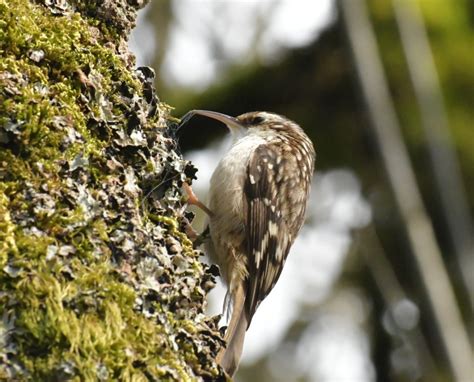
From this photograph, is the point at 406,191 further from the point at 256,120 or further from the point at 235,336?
the point at 235,336

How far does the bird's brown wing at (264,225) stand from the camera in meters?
3.06

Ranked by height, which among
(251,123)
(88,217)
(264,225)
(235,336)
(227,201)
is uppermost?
(88,217)

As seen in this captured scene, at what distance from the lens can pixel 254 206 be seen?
10.5 ft

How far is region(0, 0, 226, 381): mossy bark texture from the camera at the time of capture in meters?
1.46

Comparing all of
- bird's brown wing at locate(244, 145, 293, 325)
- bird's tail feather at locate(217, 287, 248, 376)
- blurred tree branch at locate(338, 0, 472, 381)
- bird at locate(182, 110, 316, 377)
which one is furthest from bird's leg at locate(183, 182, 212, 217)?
blurred tree branch at locate(338, 0, 472, 381)

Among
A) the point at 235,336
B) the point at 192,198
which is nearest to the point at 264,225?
the point at 192,198

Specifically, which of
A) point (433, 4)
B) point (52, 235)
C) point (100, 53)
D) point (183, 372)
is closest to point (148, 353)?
point (183, 372)

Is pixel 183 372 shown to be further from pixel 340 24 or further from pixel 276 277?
pixel 340 24

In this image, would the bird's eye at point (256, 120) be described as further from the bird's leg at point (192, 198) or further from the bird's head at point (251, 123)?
the bird's leg at point (192, 198)

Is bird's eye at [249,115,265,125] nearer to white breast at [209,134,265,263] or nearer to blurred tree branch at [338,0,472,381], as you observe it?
white breast at [209,134,265,263]

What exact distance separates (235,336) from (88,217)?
47.2 inches

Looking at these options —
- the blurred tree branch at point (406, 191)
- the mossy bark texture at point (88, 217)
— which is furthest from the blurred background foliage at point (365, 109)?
the mossy bark texture at point (88, 217)

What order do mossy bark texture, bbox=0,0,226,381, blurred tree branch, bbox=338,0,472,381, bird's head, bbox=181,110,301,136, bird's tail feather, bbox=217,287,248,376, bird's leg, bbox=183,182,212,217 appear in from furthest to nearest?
bird's head, bbox=181,110,301,136
blurred tree branch, bbox=338,0,472,381
bird's leg, bbox=183,182,212,217
bird's tail feather, bbox=217,287,248,376
mossy bark texture, bbox=0,0,226,381

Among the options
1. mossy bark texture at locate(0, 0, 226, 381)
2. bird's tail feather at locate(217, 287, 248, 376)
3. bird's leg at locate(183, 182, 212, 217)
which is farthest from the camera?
bird's leg at locate(183, 182, 212, 217)
